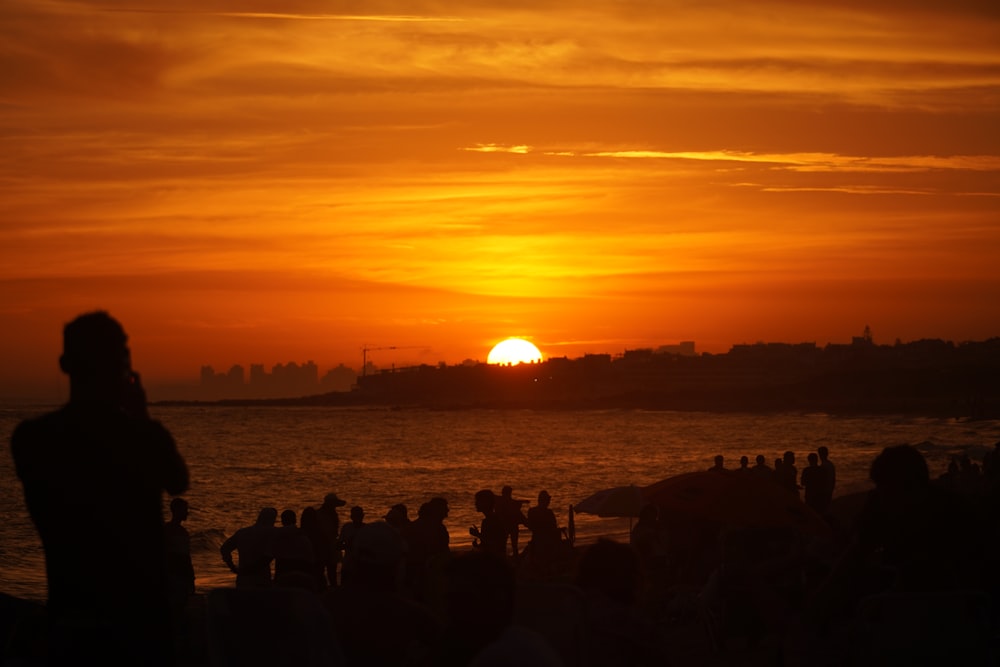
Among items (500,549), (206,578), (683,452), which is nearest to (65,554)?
(500,549)

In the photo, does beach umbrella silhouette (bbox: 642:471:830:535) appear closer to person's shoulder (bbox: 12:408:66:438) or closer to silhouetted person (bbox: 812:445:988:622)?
silhouetted person (bbox: 812:445:988:622)

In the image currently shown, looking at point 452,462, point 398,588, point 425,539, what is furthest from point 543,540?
point 452,462

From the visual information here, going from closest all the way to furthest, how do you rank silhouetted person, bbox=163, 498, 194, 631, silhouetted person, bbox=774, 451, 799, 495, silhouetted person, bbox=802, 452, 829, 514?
silhouetted person, bbox=163, 498, 194, 631 → silhouetted person, bbox=802, 452, 829, 514 → silhouetted person, bbox=774, 451, 799, 495

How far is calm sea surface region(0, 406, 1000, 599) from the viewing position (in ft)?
112

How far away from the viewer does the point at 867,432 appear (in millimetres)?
94312

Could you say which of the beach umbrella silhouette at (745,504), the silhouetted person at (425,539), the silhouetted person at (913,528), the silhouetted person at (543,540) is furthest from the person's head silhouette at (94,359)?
the silhouetted person at (543,540)

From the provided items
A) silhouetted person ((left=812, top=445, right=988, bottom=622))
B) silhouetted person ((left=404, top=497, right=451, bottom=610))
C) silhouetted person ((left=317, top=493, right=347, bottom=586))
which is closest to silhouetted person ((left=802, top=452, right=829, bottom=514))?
silhouetted person ((left=404, top=497, right=451, bottom=610))

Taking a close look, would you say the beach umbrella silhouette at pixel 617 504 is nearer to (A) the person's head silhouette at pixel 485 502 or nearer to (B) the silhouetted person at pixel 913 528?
(A) the person's head silhouette at pixel 485 502

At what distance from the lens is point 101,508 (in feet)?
10.6

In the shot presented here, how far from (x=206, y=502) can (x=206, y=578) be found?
2627cm

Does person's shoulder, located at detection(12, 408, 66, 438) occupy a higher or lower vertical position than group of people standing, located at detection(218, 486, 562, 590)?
higher

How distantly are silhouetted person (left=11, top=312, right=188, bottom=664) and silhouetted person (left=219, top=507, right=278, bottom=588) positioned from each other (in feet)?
17.2

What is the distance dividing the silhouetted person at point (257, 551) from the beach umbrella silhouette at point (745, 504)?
10.2 ft

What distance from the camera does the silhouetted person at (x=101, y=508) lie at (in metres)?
3.21
